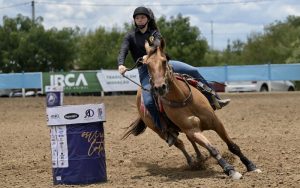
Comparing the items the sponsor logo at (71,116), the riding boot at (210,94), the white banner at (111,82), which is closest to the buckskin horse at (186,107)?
the riding boot at (210,94)

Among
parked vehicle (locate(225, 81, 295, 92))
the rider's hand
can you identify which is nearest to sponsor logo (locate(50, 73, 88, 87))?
parked vehicle (locate(225, 81, 295, 92))

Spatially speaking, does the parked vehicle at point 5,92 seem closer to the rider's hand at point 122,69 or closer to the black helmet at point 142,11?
the black helmet at point 142,11

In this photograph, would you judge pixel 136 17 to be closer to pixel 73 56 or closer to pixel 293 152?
pixel 293 152

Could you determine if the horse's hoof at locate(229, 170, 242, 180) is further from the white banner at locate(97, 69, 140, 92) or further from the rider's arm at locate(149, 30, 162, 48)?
the white banner at locate(97, 69, 140, 92)

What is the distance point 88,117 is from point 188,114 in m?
1.30

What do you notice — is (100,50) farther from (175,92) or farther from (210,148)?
(210,148)

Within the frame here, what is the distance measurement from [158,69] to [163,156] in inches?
131

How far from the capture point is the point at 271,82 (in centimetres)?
3294

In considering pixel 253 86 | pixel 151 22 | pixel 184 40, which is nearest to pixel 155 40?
pixel 151 22

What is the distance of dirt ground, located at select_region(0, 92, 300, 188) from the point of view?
7.29 meters

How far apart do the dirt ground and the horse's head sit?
1.16 m

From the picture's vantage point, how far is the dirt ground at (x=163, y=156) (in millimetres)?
7295

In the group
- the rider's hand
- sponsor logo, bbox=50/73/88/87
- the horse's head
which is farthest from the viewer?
sponsor logo, bbox=50/73/88/87

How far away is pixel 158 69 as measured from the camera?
694cm
